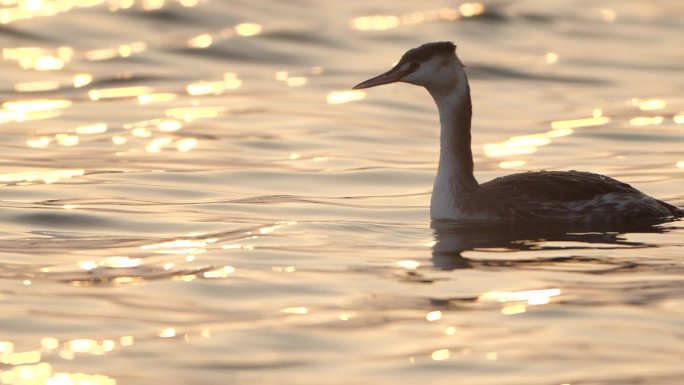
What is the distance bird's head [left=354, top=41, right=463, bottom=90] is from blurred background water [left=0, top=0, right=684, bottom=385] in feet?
3.83

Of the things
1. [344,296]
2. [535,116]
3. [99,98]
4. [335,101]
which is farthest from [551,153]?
[344,296]

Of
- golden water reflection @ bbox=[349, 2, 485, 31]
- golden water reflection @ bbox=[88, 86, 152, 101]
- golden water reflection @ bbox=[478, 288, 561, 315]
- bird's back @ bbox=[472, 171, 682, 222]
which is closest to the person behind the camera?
golden water reflection @ bbox=[478, 288, 561, 315]

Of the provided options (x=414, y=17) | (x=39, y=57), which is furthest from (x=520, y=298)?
(x=414, y=17)

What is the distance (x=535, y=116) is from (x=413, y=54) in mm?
7527

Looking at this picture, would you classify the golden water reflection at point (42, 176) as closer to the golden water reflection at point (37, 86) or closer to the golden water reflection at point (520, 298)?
the golden water reflection at point (37, 86)

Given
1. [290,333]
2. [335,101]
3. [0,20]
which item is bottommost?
[290,333]

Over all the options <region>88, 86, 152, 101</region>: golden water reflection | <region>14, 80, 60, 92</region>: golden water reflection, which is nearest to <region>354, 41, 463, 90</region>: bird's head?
<region>88, 86, 152, 101</region>: golden water reflection

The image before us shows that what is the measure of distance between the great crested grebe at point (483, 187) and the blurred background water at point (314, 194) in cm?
26

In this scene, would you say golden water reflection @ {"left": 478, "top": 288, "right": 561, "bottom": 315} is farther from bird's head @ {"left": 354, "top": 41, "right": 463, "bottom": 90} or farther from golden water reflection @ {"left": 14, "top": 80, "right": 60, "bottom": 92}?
golden water reflection @ {"left": 14, "top": 80, "right": 60, "bottom": 92}

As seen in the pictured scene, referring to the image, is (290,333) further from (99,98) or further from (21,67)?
(21,67)

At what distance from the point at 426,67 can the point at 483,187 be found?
1.07 meters

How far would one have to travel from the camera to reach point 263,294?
35.2 feet

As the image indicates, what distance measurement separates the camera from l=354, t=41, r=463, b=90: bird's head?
45.1 feet

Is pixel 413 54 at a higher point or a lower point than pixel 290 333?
higher
